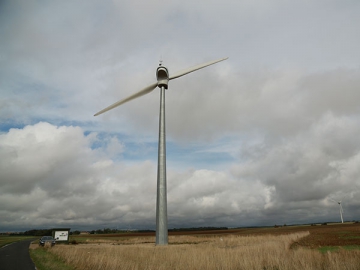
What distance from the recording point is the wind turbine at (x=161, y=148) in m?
30.7

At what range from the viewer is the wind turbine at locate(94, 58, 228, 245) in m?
30.7

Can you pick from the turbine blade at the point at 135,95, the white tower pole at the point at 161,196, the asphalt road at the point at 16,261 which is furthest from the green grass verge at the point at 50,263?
the turbine blade at the point at 135,95

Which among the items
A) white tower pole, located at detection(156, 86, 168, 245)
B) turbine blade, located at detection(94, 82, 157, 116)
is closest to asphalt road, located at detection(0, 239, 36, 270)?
white tower pole, located at detection(156, 86, 168, 245)

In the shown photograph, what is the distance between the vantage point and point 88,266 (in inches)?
688

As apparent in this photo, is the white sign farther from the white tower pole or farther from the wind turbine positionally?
the white tower pole

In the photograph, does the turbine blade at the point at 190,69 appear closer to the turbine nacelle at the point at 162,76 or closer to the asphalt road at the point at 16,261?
the turbine nacelle at the point at 162,76

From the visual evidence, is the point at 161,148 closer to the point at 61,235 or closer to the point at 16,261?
the point at 16,261

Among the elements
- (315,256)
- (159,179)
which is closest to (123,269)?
(315,256)

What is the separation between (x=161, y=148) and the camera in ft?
111

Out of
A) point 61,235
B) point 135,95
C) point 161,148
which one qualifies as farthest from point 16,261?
point 61,235

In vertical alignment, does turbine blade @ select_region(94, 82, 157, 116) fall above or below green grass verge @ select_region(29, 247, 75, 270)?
above

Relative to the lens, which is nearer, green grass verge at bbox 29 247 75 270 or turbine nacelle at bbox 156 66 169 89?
green grass verge at bbox 29 247 75 270

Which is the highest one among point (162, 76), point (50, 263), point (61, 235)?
point (162, 76)

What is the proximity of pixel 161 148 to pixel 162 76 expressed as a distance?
42.0ft
